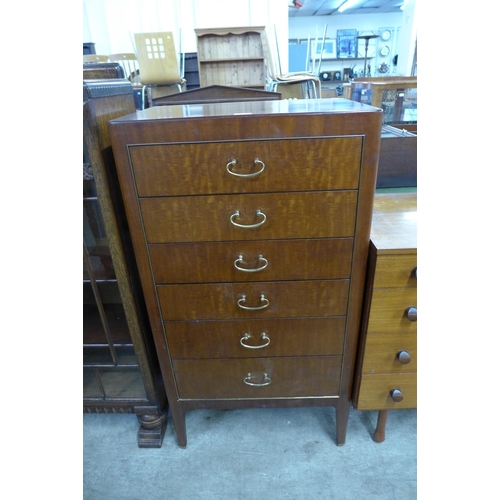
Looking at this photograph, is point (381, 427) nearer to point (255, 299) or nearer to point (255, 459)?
point (255, 459)

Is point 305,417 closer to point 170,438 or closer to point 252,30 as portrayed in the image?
point 170,438

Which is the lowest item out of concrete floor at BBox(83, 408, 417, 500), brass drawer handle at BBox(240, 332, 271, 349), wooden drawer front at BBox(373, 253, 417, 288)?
concrete floor at BBox(83, 408, 417, 500)

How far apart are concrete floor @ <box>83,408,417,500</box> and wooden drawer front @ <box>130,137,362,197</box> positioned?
2.63ft

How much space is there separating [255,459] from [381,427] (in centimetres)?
39

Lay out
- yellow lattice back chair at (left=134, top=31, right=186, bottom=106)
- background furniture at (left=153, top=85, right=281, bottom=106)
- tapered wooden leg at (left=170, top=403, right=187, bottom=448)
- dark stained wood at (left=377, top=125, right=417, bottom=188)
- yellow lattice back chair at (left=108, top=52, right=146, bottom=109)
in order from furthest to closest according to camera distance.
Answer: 1. yellow lattice back chair at (left=108, top=52, right=146, bottom=109)
2. yellow lattice back chair at (left=134, top=31, right=186, bottom=106)
3. background furniture at (left=153, top=85, right=281, bottom=106)
4. dark stained wood at (left=377, top=125, right=417, bottom=188)
5. tapered wooden leg at (left=170, top=403, right=187, bottom=448)

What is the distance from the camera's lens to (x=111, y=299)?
92 cm

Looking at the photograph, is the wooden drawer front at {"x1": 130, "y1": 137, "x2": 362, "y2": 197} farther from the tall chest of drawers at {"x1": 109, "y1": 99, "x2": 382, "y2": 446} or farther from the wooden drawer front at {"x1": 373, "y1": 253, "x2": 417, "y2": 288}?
the wooden drawer front at {"x1": 373, "y1": 253, "x2": 417, "y2": 288}

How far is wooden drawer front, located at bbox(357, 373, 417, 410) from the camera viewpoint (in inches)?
35.8

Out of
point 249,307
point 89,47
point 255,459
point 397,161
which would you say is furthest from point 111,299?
point 89,47

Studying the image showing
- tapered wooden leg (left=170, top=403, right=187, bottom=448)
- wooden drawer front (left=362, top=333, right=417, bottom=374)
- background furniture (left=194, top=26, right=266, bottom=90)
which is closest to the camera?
wooden drawer front (left=362, top=333, right=417, bottom=374)

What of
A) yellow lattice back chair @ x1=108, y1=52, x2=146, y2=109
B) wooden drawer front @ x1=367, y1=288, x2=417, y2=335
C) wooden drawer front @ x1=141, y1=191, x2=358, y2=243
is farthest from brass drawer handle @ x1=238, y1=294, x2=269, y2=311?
yellow lattice back chair @ x1=108, y1=52, x2=146, y2=109
